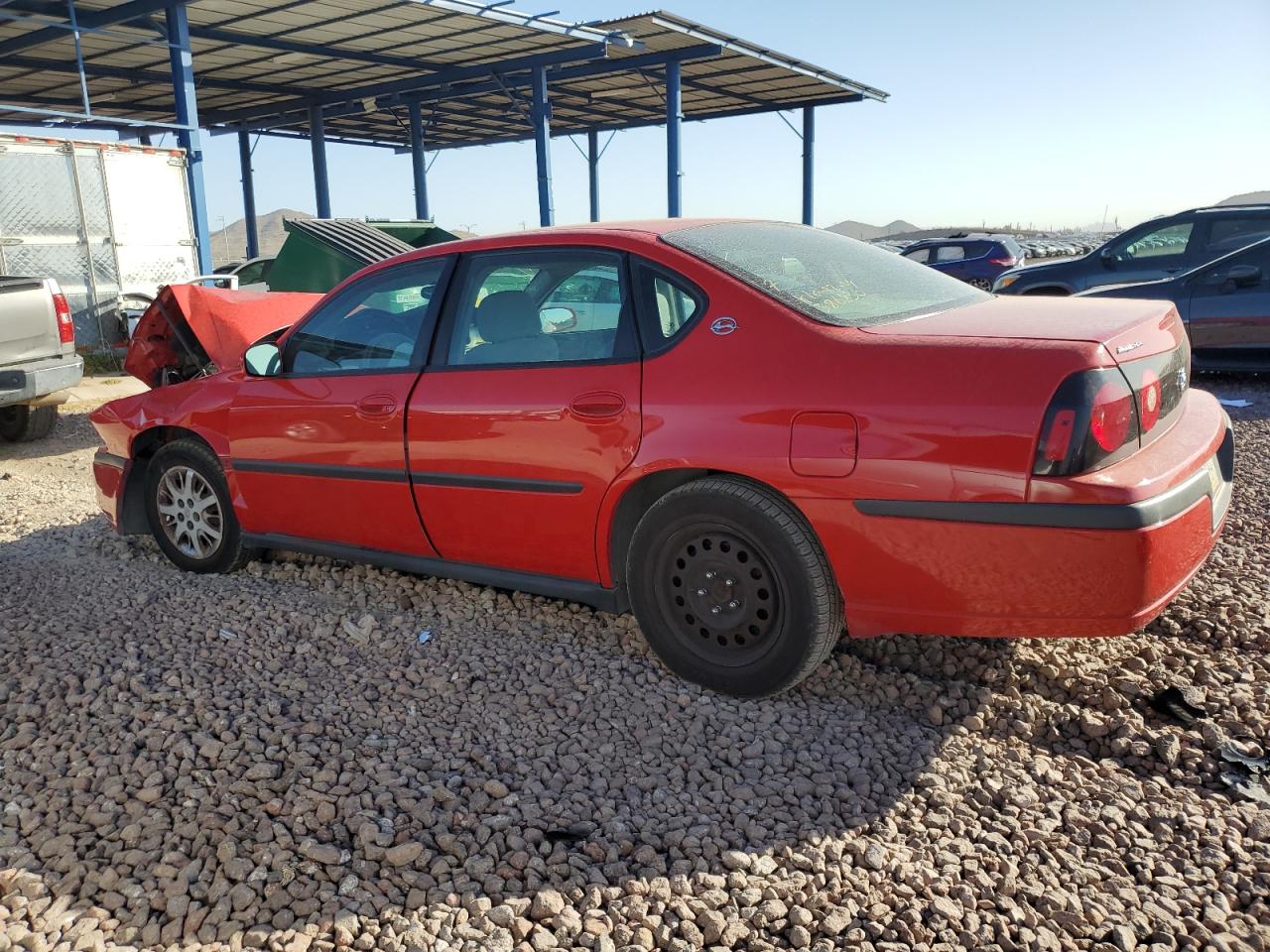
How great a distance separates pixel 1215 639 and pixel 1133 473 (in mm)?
1296

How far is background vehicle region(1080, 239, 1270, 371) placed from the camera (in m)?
8.48

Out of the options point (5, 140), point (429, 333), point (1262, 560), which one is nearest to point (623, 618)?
point (429, 333)

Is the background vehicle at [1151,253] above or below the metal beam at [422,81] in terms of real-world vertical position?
below

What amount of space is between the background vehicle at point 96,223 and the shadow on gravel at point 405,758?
7962 millimetres

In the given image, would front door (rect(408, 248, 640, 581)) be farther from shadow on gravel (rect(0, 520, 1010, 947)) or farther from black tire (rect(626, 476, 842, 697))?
shadow on gravel (rect(0, 520, 1010, 947))

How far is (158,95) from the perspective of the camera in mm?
22562

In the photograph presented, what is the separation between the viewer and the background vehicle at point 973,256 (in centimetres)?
1822

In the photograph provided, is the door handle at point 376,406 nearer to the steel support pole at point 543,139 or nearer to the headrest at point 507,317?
the headrest at point 507,317

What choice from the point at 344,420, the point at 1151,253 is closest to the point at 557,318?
the point at 344,420

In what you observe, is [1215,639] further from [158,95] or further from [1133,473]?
[158,95]

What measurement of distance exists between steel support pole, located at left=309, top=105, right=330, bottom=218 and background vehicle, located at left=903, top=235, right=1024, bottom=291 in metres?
14.0

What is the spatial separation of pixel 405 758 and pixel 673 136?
18.3 metres

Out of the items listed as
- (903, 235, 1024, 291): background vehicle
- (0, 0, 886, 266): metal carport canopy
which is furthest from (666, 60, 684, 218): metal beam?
(903, 235, 1024, 291): background vehicle

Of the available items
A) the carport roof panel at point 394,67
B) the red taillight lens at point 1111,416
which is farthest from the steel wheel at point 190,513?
the carport roof panel at point 394,67
